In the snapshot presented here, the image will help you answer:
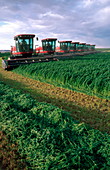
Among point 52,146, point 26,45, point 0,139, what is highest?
point 26,45

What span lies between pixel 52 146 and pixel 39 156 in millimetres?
276

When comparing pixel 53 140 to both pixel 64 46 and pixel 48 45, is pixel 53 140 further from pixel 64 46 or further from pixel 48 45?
pixel 64 46

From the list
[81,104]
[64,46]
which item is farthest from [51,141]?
[64,46]

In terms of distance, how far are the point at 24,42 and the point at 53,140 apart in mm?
14560

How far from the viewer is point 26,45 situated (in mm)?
16156

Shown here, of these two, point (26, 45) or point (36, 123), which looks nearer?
point (36, 123)

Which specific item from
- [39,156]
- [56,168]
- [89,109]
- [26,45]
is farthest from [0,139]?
[26,45]

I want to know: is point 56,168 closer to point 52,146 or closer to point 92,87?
point 52,146

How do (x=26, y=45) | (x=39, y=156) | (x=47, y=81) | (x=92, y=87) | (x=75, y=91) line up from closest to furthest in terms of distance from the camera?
(x=39, y=156) → (x=92, y=87) → (x=75, y=91) → (x=47, y=81) → (x=26, y=45)

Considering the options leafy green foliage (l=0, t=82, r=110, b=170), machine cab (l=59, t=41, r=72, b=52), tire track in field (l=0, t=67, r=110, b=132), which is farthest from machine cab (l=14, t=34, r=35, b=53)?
leafy green foliage (l=0, t=82, r=110, b=170)

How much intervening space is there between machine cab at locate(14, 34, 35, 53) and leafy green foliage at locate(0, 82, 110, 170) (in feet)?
42.5

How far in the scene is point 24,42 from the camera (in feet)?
52.4

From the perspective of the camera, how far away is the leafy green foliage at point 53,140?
96.7 inches

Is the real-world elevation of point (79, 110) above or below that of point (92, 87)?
below
